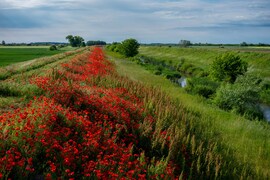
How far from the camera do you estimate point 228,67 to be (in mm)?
28781

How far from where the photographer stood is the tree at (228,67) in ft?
93.5

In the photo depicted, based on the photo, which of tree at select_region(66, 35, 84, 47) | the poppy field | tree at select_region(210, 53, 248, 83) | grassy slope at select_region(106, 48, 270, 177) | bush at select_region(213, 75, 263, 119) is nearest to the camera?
the poppy field

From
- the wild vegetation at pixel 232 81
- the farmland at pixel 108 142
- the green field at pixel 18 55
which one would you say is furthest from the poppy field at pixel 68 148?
the green field at pixel 18 55

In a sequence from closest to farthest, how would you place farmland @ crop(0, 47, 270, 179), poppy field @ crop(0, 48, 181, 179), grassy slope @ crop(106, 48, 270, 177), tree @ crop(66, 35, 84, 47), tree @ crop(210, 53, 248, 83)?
poppy field @ crop(0, 48, 181, 179) < farmland @ crop(0, 47, 270, 179) < grassy slope @ crop(106, 48, 270, 177) < tree @ crop(210, 53, 248, 83) < tree @ crop(66, 35, 84, 47)

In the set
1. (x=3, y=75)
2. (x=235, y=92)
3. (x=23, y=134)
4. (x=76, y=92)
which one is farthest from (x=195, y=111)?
(x=3, y=75)

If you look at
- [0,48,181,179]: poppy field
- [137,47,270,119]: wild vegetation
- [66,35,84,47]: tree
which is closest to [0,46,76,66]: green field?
[137,47,270,119]: wild vegetation

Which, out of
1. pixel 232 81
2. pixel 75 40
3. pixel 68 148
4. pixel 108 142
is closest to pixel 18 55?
pixel 232 81

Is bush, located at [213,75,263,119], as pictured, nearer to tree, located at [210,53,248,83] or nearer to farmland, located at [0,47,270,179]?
farmland, located at [0,47,270,179]

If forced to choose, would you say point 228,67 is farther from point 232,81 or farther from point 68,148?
point 68,148

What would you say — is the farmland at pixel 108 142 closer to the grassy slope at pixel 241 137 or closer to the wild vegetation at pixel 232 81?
the grassy slope at pixel 241 137

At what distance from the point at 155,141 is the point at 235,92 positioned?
13.3 meters

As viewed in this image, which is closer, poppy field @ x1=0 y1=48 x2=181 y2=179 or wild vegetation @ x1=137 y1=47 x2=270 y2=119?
poppy field @ x1=0 y1=48 x2=181 y2=179

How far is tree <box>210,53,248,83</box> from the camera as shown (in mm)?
28484

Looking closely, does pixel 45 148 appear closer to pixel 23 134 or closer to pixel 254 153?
pixel 23 134
